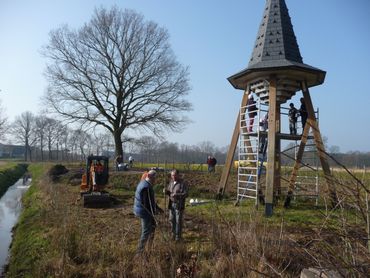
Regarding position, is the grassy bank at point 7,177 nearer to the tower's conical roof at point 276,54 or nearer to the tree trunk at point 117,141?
the tree trunk at point 117,141

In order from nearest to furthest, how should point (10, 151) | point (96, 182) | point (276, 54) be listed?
point (276, 54), point (96, 182), point (10, 151)

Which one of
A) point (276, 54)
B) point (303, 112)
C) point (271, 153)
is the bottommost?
point (271, 153)

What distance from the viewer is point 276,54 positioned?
13.2 meters

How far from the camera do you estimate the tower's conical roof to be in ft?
40.6

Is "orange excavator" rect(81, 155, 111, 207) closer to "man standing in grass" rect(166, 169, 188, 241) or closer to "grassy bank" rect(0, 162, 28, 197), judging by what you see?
"man standing in grass" rect(166, 169, 188, 241)

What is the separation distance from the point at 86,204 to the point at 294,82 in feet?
29.4

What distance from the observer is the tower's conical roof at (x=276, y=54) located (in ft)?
40.6

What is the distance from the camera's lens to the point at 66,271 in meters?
6.90

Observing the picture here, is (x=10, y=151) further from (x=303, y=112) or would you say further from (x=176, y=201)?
(x=176, y=201)

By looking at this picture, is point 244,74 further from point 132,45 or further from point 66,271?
point 132,45

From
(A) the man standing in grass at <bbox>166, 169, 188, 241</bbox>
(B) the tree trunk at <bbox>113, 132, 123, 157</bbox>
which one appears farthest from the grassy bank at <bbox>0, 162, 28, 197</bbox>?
(A) the man standing in grass at <bbox>166, 169, 188, 241</bbox>

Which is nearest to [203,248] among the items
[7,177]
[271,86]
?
[271,86]

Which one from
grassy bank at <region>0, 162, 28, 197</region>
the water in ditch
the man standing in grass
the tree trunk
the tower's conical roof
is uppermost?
the tower's conical roof

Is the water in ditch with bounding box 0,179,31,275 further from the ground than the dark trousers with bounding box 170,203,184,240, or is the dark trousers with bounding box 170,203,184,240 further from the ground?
the dark trousers with bounding box 170,203,184,240
